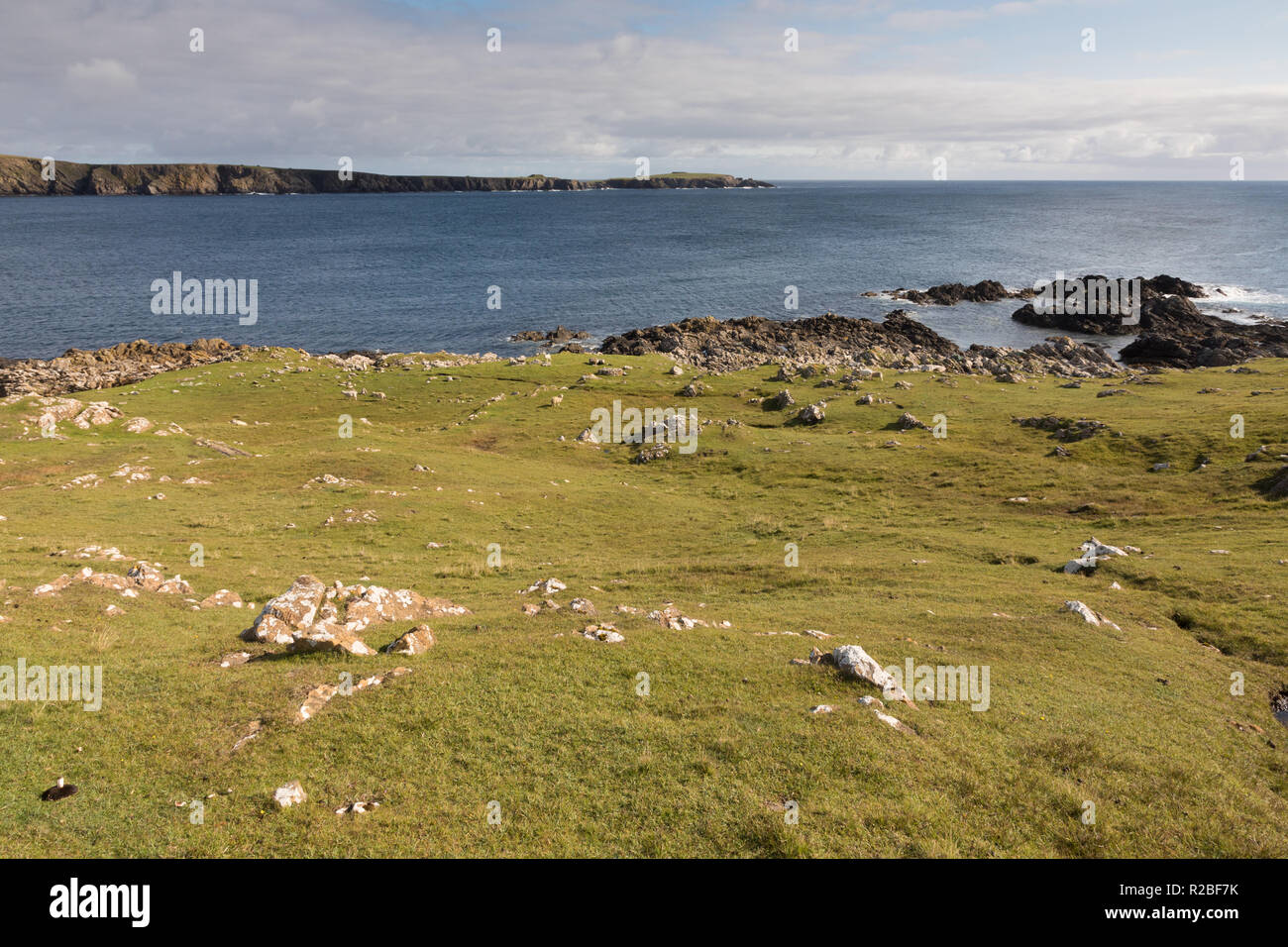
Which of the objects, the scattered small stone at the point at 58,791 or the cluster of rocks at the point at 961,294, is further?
the cluster of rocks at the point at 961,294

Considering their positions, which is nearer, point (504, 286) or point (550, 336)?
point (550, 336)

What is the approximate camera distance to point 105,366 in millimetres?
81875

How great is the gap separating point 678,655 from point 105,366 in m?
92.9

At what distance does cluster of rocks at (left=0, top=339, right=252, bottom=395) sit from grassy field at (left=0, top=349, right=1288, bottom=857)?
26.2 m

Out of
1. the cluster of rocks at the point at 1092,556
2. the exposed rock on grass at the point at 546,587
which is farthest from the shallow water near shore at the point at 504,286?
the cluster of rocks at the point at 1092,556

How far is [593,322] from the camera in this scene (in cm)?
11694

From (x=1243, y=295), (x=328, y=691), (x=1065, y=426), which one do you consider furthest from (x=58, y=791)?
(x=1243, y=295)

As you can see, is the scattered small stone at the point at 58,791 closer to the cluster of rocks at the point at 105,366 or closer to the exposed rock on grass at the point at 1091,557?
the exposed rock on grass at the point at 1091,557

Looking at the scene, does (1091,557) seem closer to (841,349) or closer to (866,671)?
(866,671)

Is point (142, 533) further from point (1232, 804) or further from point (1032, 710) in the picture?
point (1232, 804)

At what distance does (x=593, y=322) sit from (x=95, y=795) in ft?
→ 358

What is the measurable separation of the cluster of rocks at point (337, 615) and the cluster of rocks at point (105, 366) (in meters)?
70.1

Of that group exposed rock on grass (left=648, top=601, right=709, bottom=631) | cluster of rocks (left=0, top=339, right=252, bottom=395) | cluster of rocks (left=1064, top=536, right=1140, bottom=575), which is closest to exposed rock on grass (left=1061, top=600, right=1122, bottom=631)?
cluster of rocks (left=1064, top=536, right=1140, bottom=575)

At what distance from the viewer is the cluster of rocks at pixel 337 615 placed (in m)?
19.4
